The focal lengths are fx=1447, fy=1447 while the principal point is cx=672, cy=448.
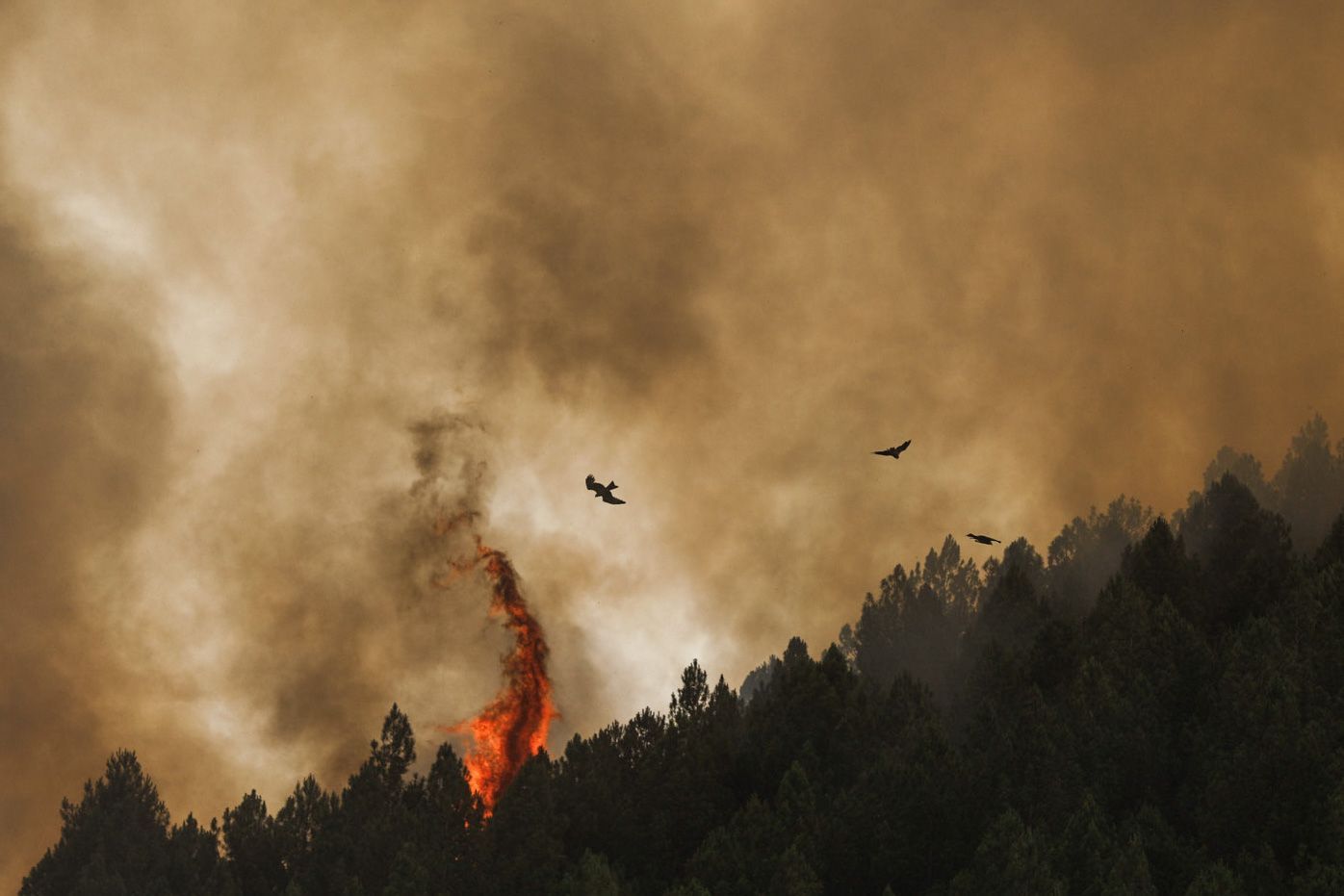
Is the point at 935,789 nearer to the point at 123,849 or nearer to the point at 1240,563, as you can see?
the point at 1240,563

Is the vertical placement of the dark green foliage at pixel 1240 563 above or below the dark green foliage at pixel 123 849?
below

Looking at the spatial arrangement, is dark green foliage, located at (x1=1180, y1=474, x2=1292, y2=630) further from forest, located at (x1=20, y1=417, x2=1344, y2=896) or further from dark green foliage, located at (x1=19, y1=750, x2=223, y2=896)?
dark green foliage, located at (x1=19, y1=750, x2=223, y2=896)

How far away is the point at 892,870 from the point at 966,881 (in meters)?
12.8

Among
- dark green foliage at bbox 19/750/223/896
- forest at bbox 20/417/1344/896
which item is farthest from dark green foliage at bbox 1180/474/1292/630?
dark green foliage at bbox 19/750/223/896

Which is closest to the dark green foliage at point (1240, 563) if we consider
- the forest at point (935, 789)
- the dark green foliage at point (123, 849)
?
the forest at point (935, 789)

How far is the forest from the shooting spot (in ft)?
262

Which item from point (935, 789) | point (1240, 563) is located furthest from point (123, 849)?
point (1240, 563)

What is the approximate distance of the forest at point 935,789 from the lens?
7994 centimetres

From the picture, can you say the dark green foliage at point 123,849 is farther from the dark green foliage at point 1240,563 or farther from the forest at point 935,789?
the dark green foliage at point 1240,563

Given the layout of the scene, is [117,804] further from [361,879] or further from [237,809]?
[361,879]

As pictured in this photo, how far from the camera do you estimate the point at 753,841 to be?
289 ft

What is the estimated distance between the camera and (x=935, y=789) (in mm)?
91688

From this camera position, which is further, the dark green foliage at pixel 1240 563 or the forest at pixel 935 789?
the dark green foliage at pixel 1240 563

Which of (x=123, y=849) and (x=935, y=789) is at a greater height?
(x=123, y=849)
